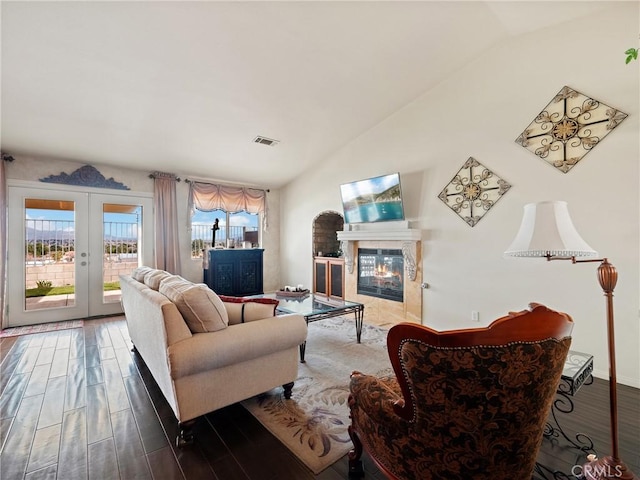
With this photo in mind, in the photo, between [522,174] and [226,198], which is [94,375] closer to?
[226,198]

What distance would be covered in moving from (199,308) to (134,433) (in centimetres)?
92

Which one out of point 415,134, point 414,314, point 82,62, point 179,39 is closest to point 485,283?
point 414,314

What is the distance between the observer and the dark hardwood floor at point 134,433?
5.30 ft

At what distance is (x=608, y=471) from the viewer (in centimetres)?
133

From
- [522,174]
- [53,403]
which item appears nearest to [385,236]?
[522,174]

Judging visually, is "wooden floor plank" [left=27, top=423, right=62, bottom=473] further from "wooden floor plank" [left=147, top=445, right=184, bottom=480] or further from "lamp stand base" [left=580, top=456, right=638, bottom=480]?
"lamp stand base" [left=580, top=456, right=638, bottom=480]

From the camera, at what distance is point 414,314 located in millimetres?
4238

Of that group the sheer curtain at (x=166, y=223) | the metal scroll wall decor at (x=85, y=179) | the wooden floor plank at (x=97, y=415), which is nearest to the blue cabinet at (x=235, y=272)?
the sheer curtain at (x=166, y=223)

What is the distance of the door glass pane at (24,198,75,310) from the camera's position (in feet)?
14.5

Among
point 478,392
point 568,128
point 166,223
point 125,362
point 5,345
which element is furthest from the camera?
point 166,223

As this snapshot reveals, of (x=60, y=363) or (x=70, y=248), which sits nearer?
(x=60, y=363)

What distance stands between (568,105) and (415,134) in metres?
1.73

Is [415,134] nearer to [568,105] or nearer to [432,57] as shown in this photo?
[432,57]

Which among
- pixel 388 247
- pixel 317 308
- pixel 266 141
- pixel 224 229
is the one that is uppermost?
pixel 266 141
